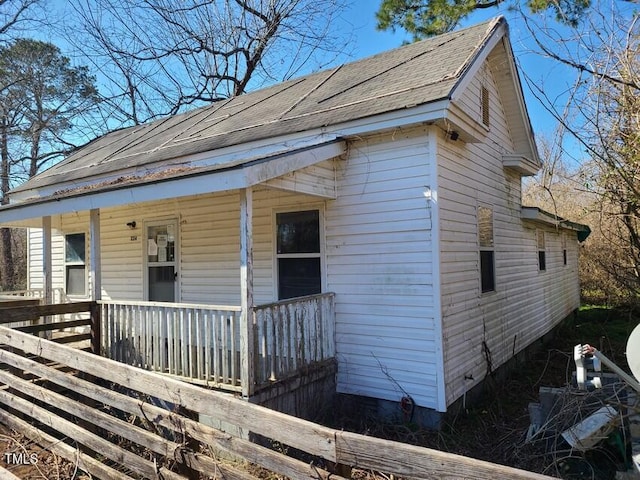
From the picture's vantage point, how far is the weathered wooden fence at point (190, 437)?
6.84 feet

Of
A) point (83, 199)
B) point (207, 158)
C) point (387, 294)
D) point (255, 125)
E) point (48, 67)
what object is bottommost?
point (387, 294)

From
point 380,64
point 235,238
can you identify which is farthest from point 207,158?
point 380,64

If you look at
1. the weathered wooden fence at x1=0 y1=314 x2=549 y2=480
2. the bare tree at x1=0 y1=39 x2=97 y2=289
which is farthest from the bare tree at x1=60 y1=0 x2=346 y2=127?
the weathered wooden fence at x1=0 y1=314 x2=549 y2=480

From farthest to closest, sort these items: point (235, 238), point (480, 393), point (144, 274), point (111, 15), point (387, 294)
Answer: point (111, 15) < point (144, 274) < point (235, 238) < point (480, 393) < point (387, 294)

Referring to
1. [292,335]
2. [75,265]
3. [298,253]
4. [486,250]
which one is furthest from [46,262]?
[486,250]

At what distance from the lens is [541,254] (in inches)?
427

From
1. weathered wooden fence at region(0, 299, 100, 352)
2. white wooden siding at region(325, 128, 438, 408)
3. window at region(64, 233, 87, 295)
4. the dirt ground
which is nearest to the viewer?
the dirt ground

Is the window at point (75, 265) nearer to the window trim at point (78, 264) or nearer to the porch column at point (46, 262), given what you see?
the window trim at point (78, 264)

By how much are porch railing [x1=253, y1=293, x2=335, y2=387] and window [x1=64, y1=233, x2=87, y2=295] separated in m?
6.76

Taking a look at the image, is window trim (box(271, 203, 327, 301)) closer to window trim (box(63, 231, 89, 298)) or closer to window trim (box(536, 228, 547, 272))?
window trim (box(63, 231, 89, 298))

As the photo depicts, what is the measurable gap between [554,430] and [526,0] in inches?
331

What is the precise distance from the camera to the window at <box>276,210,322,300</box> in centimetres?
630

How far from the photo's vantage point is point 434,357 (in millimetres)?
5266

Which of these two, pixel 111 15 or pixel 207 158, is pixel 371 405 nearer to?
pixel 207 158
